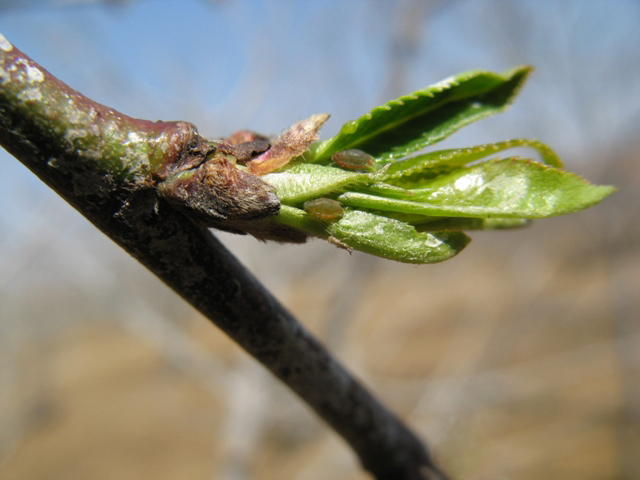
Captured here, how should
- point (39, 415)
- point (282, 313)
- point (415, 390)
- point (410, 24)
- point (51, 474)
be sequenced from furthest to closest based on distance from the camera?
point (39, 415) < point (51, 474) < point (415, 390) < point (410, 24) < point (282, 313)

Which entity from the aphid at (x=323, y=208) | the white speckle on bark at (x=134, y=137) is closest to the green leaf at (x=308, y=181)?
the aphid at (x=323, y=208)

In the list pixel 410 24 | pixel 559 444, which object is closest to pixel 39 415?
pixel 559 444

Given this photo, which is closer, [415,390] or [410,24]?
[410,24]

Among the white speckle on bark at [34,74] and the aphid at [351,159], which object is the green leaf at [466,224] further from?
the white speckle on bark at [34,74]

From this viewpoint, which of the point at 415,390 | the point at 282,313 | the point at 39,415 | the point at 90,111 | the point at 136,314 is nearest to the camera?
the point at 90,111

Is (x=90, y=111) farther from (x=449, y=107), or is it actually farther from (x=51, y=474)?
(x=51, y=474)

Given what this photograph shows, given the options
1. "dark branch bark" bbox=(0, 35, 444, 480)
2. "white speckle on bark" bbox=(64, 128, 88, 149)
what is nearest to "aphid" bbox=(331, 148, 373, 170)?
"dark branch bark" bbox=(0, 35, 444, 480)

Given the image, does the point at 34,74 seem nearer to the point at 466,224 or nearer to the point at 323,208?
the point at 323,208

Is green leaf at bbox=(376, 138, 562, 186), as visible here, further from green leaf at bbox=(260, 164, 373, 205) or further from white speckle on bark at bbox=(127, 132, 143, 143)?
white speckle on bark at bbox=(127, 132, 143, 143)
